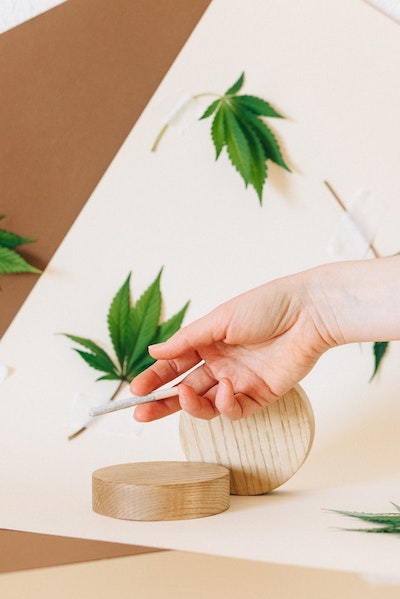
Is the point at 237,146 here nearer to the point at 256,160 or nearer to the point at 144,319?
the point at 256,160

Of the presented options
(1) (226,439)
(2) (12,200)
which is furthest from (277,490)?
(2) (12,200)

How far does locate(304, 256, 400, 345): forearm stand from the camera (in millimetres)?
923

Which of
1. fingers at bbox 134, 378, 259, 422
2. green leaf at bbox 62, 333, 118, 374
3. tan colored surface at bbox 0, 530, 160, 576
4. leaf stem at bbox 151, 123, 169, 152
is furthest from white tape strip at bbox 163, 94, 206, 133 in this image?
tan colored surface at bbox 0, 530, 160, 576

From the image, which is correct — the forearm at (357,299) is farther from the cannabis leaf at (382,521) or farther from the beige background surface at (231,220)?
the beige background surface at (231,220)

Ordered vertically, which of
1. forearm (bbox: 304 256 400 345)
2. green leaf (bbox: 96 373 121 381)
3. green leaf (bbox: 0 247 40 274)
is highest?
forearm (bbox: 304 256 400 345)

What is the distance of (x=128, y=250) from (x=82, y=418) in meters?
0.28

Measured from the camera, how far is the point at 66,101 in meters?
1.30

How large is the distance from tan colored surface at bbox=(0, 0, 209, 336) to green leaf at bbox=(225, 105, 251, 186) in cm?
14

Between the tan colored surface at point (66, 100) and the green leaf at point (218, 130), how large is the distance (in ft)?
0.39

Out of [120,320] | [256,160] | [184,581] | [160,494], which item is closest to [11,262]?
[120,320]

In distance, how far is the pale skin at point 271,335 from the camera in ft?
3.06

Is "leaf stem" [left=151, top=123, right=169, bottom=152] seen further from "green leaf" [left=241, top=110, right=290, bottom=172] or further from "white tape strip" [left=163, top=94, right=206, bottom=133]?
"green leaf" [left=241, top=110, right=290, bottom=172]

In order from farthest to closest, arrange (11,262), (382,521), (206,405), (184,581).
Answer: (11,262) → (206,405) → (382,521) → (184,581)

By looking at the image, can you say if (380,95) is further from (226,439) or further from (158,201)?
(226,439)
